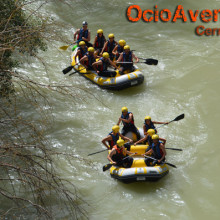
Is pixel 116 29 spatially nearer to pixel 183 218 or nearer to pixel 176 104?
pixel 176 104

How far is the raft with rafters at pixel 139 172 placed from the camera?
789cm

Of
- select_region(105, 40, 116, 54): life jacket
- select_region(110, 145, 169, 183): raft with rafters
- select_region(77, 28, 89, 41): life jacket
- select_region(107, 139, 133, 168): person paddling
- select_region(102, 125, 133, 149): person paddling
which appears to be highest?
select_region(77, 28, 89, 41): life jacket

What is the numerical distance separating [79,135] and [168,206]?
10.3ft

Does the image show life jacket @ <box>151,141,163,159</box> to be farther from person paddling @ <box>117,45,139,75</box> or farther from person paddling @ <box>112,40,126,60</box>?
person paddling @ <box>112,40,126,60</box>

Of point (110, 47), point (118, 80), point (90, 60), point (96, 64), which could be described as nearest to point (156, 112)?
point (118, 80)

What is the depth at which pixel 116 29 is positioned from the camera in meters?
15.0

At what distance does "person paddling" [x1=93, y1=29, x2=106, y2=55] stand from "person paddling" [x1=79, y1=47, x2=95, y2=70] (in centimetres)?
76

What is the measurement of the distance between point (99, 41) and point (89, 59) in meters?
1.16

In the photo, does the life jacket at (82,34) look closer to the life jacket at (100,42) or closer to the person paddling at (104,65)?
the life jacket at (100,42)

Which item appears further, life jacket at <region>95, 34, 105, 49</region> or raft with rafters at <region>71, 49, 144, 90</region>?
life jacket at <region>95, 34, 105, 49</region>

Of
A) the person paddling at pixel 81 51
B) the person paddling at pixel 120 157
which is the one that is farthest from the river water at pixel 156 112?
the person paddling at pixel 81 51

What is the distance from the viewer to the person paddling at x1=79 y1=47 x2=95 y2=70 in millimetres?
11352

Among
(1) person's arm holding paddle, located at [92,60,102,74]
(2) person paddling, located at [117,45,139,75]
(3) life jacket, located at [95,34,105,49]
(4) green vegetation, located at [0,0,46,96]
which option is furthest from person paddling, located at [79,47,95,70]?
(4) green vegetation, located at [0,0,46,96]

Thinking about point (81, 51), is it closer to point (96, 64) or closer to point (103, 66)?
point (96, 64)
